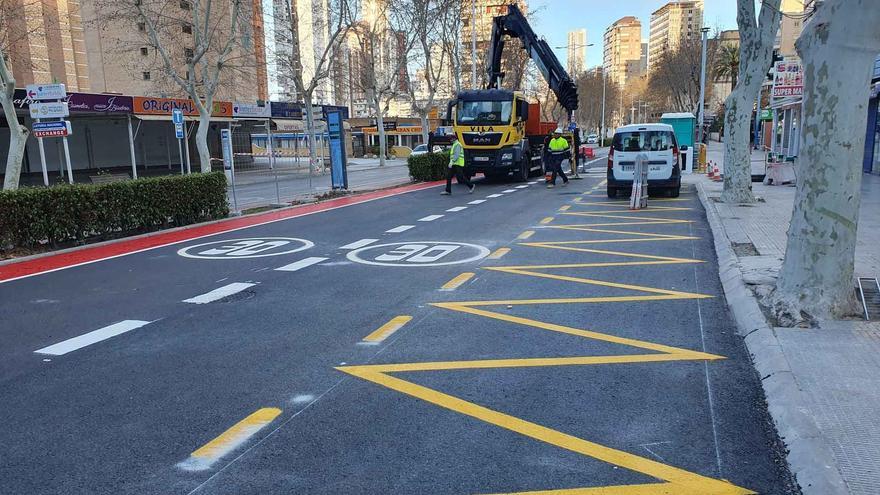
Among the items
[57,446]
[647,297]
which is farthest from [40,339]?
[647,297]

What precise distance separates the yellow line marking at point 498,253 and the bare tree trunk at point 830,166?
4.43 metres

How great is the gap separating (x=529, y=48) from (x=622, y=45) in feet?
507

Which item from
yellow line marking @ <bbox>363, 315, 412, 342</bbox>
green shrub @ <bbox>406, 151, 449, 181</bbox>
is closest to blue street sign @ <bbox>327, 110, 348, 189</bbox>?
green shrub @ <bbox>406, 151, 449, 181</bbox>

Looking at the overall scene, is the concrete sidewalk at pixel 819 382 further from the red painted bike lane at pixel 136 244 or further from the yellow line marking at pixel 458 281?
the red painted bike lane at pixel 136 244

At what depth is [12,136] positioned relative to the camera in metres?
14.5

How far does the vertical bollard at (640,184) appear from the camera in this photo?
14945 mm

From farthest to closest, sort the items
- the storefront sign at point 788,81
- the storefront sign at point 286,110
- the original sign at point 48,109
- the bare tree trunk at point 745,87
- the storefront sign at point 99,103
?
the storefront sign at point 286,110 → the storefront sign at point 99,103 → the storefront sign at point 788,81 → the original sign at point 48,109 → the bare tree trunk at point 745,87

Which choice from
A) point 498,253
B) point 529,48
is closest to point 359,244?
point 498,253

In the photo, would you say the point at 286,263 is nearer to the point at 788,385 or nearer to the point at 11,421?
the point at 11,421

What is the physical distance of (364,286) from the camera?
7.95 m

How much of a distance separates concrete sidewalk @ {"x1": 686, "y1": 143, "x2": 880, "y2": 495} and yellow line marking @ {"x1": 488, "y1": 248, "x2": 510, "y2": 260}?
3.09 meters

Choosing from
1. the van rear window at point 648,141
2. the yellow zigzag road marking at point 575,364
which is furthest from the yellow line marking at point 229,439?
the van rear window at point 648,141

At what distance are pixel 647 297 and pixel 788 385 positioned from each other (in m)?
2.85

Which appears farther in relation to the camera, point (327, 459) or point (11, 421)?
point (11, 421)
